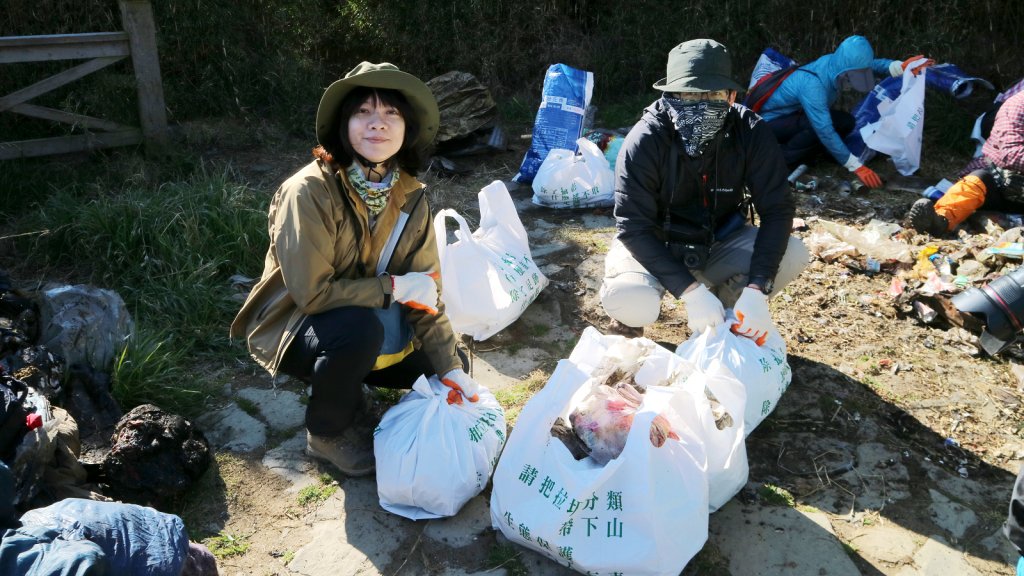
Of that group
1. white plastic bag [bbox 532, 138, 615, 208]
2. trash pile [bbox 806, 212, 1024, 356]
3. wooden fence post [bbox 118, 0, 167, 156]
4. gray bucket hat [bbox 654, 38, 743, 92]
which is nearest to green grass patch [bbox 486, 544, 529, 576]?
gray bucket hat [bbox 654, 38, 743, 92]

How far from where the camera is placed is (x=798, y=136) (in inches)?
227

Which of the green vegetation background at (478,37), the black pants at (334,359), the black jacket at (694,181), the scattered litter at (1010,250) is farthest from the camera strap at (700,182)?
the green vegetation background at (478,37)

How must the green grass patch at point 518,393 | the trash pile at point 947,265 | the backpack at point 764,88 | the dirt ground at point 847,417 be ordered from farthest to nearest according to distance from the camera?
the backpack at point 764,88
the trash pile at point 947,265
the green grass patch at point 518,393
the dirt ground at point 847,417

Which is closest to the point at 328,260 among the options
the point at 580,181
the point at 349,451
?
the point at 349,451

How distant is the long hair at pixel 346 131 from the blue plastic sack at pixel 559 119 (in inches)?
121

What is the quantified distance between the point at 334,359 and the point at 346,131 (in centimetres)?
75

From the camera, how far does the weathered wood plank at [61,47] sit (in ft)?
16.7

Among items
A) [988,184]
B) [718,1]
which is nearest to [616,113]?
[718,1]

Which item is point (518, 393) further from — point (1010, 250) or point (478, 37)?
point (478, 37)

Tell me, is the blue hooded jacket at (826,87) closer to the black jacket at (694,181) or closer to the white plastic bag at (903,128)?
the white plastic bag at (903,128)

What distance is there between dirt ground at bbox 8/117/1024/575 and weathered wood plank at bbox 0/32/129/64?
7.99ft

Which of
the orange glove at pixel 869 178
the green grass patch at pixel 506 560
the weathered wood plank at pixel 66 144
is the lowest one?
the green grass patch at pixel 506 560

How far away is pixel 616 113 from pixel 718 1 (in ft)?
4.87

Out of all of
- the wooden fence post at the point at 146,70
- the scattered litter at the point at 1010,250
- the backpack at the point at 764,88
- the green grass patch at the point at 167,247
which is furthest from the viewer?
the backpack at the point at 764,88
